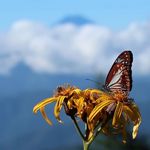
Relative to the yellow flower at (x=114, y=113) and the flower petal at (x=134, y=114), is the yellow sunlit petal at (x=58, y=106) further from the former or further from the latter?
the flower petal at (x=134, y=114)

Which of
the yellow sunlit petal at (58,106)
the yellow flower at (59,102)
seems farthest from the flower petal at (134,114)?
the yellow sunlit petal at (58,106)

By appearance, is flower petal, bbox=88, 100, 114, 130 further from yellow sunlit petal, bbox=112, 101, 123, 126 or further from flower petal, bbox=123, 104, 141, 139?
flower petal, bbox=123, 104, 141, 139

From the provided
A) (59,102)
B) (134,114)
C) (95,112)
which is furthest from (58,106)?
(134,114)

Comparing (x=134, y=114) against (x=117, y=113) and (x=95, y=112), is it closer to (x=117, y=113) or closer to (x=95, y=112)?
(x=117, y=113)

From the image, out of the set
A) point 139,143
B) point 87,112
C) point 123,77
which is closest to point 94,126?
point 87,112

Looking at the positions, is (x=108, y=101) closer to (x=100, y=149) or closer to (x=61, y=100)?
(x=61, y=100)

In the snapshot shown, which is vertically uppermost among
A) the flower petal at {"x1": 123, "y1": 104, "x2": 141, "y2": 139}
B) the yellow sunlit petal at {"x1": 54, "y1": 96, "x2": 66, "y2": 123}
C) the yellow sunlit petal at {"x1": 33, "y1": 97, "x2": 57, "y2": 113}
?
the yellow sunlit petal at {"x1": 33, "y1": 97, "x2": 57, "y2": 113}

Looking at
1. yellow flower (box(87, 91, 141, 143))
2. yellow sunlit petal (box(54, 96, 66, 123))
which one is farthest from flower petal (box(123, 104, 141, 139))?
yellow sunlit petal (box(54, 96, 66, 123))
